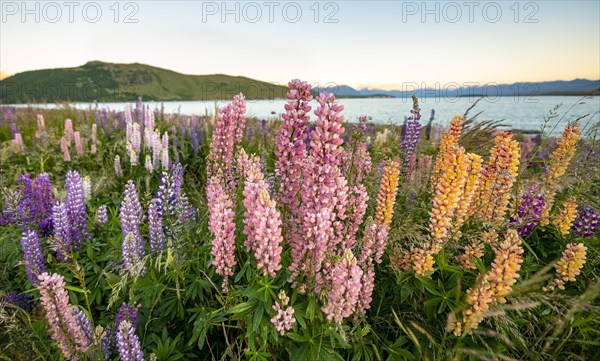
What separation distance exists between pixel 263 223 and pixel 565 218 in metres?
2.94

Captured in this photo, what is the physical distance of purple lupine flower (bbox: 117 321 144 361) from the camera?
220 centimetres

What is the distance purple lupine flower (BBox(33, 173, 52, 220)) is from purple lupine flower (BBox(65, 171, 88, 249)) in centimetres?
57

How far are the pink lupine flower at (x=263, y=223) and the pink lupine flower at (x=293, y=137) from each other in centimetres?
27

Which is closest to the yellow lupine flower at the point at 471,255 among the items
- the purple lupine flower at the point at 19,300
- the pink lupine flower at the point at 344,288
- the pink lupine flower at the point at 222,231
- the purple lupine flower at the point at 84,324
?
the pink lupine flower at the point at 344,288

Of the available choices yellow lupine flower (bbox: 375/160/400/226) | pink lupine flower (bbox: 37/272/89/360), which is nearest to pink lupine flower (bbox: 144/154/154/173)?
pink lupine flower (bbox: 37/272/89/360)

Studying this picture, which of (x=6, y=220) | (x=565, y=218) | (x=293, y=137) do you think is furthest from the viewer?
(x=6, y=220)

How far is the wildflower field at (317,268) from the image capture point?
2088mm

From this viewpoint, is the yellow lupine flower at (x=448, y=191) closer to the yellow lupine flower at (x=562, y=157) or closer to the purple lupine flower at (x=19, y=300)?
the yellow lupine flower at (x=562, y=157)

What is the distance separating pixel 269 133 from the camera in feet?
30.0

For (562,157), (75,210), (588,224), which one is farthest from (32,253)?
(562,157)

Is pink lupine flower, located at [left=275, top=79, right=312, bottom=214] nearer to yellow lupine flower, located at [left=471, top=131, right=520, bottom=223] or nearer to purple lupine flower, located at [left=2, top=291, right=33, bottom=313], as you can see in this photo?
yellow lupine flower, located at [left=471, top=131, right=520, bottom=223]

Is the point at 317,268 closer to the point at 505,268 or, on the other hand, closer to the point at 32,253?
the point at 505,268

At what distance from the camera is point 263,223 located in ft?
6.37

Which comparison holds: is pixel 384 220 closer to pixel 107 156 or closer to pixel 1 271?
pixel 1 271
